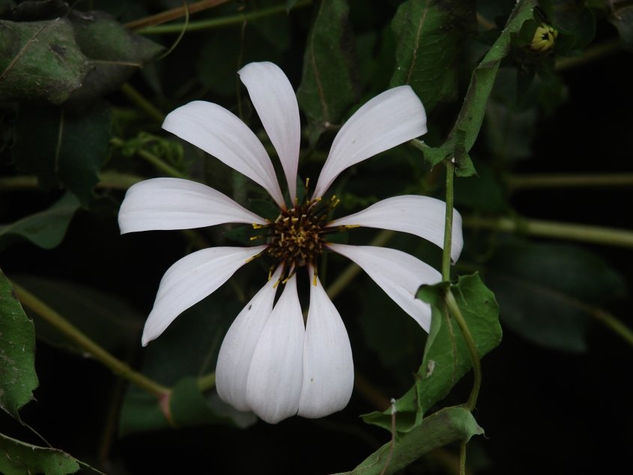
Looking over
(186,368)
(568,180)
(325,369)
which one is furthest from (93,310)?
(568,180)

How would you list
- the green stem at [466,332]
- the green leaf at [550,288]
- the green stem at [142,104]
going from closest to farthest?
the green stem at [466,332] < the green stem at [142,104] < the green leaf at [550,288]

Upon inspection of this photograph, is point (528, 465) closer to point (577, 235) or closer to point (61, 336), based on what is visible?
point (577, 235)

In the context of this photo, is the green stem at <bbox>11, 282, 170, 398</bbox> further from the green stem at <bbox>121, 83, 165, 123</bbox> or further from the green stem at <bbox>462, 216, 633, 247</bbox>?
the green stem at <bbox>462, 216, 633, 247</bbox>

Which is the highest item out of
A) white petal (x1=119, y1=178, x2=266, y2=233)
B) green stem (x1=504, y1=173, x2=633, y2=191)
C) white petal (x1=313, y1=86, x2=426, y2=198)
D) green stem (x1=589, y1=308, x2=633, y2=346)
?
white petal (x1=313, y1=86, x2=426, y2=198)

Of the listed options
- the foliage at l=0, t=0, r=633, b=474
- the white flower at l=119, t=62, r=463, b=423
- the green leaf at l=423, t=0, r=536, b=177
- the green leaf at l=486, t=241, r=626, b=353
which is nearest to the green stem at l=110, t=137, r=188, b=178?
the foliage at l=0, t=0, r=633, b=474

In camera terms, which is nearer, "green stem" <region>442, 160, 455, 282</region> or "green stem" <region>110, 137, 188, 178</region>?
"green stem" <region>442, 160, 455, 282</region>

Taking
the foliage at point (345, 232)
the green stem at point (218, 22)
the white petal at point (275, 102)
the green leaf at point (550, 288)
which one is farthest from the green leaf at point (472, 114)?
the green leaf at point (550, 288)

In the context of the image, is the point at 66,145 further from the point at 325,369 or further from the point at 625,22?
the point at 625,22

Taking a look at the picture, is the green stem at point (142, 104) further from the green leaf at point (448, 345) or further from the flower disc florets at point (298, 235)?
the green leaf at point (448, 345)
